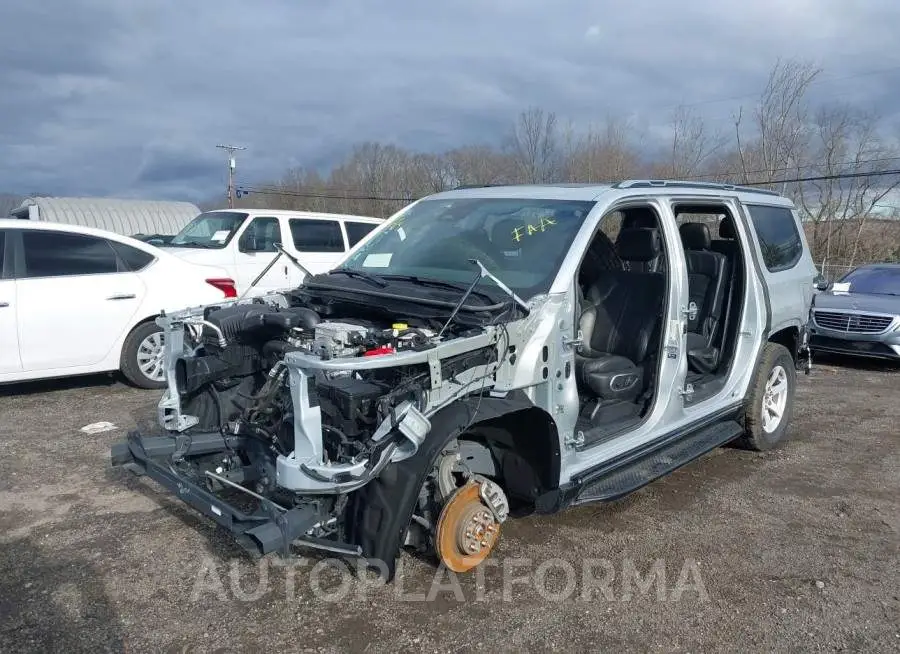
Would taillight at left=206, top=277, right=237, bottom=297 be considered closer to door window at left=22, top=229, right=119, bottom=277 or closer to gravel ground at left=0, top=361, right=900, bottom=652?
door window at left=22, top=229, right=119, bottom=277

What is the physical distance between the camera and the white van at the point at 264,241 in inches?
419

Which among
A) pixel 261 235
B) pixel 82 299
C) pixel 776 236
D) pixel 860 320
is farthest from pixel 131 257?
pixel 860 320

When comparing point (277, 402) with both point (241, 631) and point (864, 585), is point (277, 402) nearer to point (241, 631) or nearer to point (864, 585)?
point (241, 631)

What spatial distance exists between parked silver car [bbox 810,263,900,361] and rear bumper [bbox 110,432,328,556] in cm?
836

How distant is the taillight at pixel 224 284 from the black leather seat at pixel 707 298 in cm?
479

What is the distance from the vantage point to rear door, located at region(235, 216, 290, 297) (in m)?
10.7

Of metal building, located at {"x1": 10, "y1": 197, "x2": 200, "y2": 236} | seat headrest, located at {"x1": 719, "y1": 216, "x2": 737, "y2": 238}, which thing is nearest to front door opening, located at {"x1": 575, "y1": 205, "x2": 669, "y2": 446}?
seat headrest, located at {"x1": 719, "y1": 216, "x2": 737, "y2": 238}

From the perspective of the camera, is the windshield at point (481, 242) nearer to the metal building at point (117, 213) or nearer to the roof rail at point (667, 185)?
the roof rail at point (667, 185)

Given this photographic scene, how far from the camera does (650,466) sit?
431 cm

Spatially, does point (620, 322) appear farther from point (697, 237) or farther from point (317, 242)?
point (317, 242)

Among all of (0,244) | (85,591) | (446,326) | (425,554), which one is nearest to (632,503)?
(425,554)

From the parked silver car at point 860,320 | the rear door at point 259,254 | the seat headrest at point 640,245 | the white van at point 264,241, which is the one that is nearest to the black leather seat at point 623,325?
the seat headrest at point 640,245
